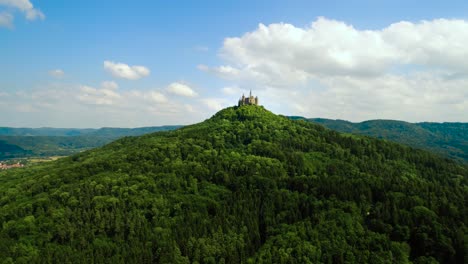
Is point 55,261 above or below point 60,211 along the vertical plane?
below

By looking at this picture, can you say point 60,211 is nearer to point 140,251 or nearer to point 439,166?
point 140,251

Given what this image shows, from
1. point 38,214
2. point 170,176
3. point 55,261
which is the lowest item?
point 55,261

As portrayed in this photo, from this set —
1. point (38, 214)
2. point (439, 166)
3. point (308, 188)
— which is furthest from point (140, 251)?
point (439, 166)

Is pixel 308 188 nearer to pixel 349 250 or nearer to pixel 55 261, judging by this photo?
pixel 349 250

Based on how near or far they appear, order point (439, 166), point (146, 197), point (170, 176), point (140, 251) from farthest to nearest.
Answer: point (439, 166)
point (170, 176)
point (146, 197)
point (140, 251)

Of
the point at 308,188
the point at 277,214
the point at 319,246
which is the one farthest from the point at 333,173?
the point at 319,246

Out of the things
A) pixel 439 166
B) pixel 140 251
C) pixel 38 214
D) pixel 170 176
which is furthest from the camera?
pixel 439 166

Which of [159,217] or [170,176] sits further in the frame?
[170,176]
